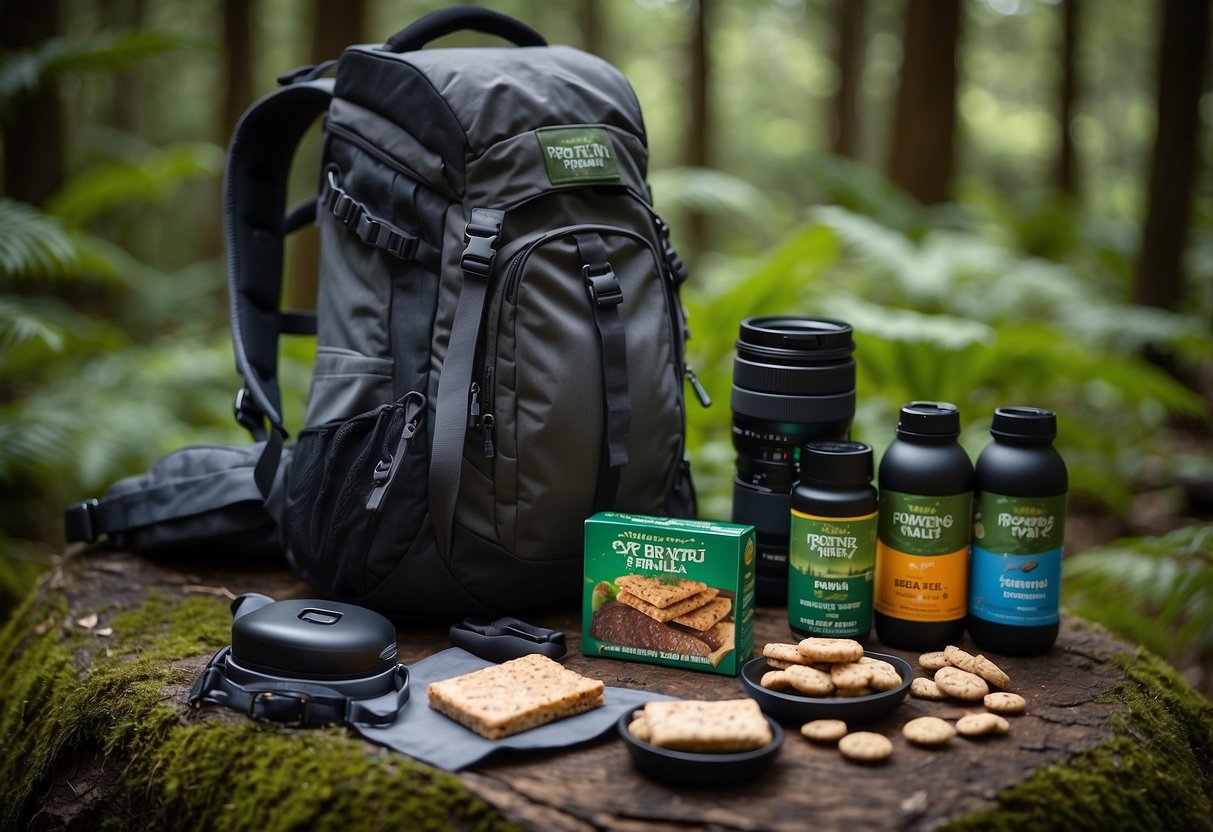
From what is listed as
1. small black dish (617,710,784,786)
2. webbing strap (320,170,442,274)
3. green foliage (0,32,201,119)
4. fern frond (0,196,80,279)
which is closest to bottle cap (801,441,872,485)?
small black dish (617,710,784,786)

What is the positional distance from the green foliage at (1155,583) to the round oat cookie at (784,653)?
1222 millimetres

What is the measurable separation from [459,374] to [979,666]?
44.5 inches

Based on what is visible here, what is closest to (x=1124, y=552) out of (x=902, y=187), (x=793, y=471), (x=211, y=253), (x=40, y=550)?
(x=793, y=471)

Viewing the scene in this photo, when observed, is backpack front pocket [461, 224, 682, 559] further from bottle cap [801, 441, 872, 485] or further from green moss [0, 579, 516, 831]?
green moss [0, 579, 516, 831]

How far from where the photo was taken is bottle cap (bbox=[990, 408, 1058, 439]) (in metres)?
1.82

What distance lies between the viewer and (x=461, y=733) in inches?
61.6

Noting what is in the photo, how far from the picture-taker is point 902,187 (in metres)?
6.84

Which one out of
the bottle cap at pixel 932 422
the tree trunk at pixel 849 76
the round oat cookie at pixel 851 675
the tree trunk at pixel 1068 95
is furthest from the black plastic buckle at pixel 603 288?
the tree trunk at pixel 1068 95

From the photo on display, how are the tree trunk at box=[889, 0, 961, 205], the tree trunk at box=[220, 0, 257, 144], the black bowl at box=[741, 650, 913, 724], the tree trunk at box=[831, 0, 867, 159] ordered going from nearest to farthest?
the black bowl at box=[741, 650, 913, 724], the tree trunk at box=[889, 0, 961, 205], the tree trunk at box=[220, 0, 257, 144], the tree trunk at box=[831, 0, 867, 159]

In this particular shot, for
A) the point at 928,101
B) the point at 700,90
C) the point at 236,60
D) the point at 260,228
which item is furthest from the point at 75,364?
the point at 700,90

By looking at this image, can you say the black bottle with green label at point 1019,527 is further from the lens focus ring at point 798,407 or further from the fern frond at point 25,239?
the fern frond at point 25,239

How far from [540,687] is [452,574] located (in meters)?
0.39

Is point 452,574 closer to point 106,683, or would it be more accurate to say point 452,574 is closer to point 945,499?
point 106,683

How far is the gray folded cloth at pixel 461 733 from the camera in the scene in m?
1.50
